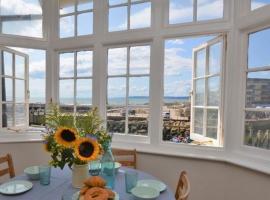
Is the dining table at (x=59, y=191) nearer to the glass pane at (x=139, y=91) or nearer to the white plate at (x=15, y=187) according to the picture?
the white plate at (x=15, y=187)

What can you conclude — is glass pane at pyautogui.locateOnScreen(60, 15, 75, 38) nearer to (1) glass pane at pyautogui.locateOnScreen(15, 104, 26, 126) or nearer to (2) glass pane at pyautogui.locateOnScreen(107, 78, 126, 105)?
(2) glass pane at pyautogui.locateOnScreen(107, 78, 126, 105)

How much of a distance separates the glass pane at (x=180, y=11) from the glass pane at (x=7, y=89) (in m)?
2.08

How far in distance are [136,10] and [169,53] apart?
607 millimetres

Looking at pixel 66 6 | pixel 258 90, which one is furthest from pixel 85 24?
pixel 258 90

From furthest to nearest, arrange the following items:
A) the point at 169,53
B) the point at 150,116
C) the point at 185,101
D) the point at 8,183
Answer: the point at 185,101
the point at 169,53
the point at 150,116
the point at 8,183

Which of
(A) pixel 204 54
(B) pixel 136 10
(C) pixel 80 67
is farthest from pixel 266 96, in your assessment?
(C) pixel 80 67

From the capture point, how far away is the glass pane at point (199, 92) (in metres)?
2.45

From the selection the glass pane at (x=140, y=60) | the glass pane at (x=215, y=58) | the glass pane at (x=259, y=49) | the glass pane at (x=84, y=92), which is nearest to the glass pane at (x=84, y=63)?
the glass pane at (x=84, y=92)

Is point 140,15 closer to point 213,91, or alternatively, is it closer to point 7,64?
point 213,91

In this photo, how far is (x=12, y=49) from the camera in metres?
2.66

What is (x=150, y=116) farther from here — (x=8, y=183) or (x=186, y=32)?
(x=8, y=183)

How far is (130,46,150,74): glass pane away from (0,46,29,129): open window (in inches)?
→ 57.4

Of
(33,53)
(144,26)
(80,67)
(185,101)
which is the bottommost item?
(185,101)

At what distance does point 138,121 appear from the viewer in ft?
7.99
